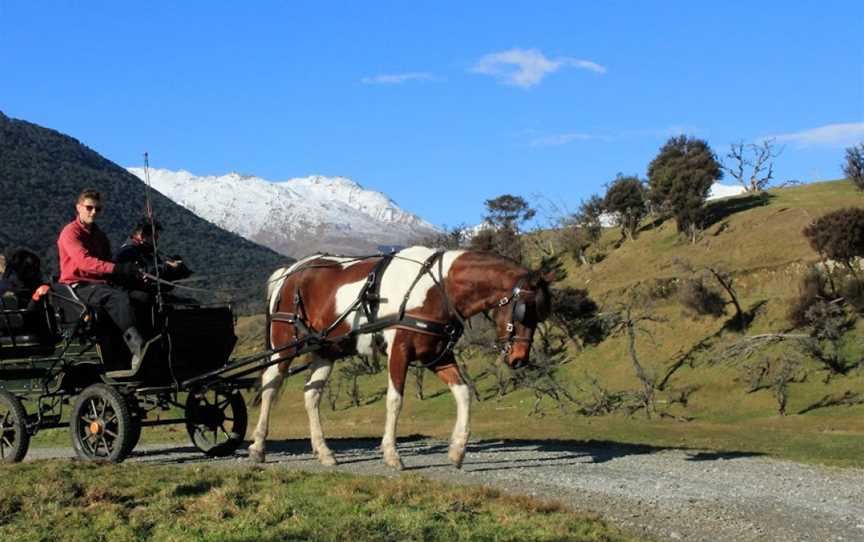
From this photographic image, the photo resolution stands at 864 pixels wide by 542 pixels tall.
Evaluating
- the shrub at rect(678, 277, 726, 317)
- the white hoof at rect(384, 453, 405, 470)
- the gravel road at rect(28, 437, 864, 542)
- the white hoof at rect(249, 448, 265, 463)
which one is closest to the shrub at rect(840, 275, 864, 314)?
the shrub at rect(678, 277, 726, 317)

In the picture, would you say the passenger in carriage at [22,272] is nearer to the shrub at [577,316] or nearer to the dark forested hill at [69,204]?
the shrub at [577,316]

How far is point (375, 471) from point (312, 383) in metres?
2.16

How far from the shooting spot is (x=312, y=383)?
13961mm

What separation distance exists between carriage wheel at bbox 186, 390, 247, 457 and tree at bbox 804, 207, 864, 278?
1800 inches

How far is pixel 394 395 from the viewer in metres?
12.4

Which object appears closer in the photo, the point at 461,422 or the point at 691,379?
the point at 461,422

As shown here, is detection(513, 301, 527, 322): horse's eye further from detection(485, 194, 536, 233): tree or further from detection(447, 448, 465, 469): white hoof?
detection(485, 194, 536, 233): tree

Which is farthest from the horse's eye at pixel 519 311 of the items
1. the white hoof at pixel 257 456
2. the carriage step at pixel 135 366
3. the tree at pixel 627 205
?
the tree at pixel 627 205

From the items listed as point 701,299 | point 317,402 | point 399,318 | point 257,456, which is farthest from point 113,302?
point 701,299

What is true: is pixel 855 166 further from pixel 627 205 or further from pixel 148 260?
pixel 148 260

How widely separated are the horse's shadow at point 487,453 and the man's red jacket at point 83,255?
2880 millimetres

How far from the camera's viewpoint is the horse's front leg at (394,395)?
12.3 metres

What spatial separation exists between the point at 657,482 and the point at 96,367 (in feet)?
24.1

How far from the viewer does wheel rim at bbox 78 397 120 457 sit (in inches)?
498
